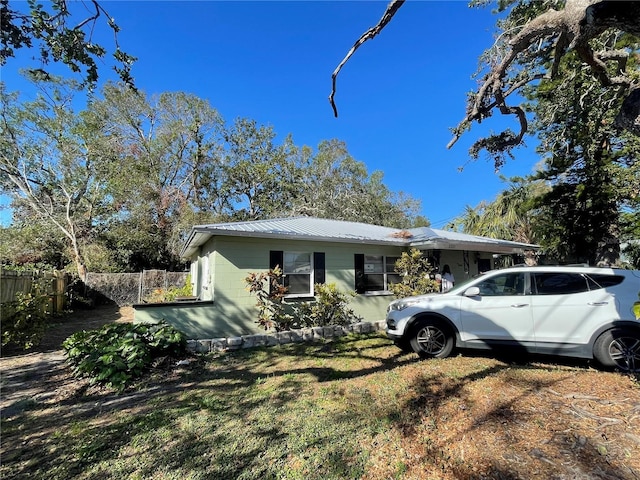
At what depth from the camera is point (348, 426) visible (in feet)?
11.2

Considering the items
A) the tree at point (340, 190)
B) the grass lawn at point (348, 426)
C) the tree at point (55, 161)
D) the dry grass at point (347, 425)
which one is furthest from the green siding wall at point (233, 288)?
the tree at point (340, 190)

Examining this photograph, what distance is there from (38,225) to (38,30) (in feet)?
65.3

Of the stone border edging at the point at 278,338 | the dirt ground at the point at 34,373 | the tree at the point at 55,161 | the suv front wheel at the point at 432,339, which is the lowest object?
the dirt ground at the point at 34,373

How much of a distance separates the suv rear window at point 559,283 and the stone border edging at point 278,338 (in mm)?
4785

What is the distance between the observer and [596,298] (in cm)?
Result: 483

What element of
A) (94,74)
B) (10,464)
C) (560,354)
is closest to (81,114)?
(94,74)

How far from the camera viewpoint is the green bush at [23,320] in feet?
23.3

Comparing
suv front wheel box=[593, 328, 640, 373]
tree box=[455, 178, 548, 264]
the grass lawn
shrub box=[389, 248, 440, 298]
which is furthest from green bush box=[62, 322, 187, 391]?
tree box=[455, 178, 548, 264]

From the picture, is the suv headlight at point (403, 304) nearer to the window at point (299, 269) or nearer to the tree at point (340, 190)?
the window at point (299, 269)

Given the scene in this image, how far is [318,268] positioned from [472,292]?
474cm

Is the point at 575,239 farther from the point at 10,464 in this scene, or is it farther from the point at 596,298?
the point at 10,464

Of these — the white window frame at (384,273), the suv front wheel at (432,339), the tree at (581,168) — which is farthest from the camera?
the tree at (581,168)

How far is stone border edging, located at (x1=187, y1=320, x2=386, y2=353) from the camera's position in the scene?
7.18 meters

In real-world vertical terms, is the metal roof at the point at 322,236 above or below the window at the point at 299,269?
above
